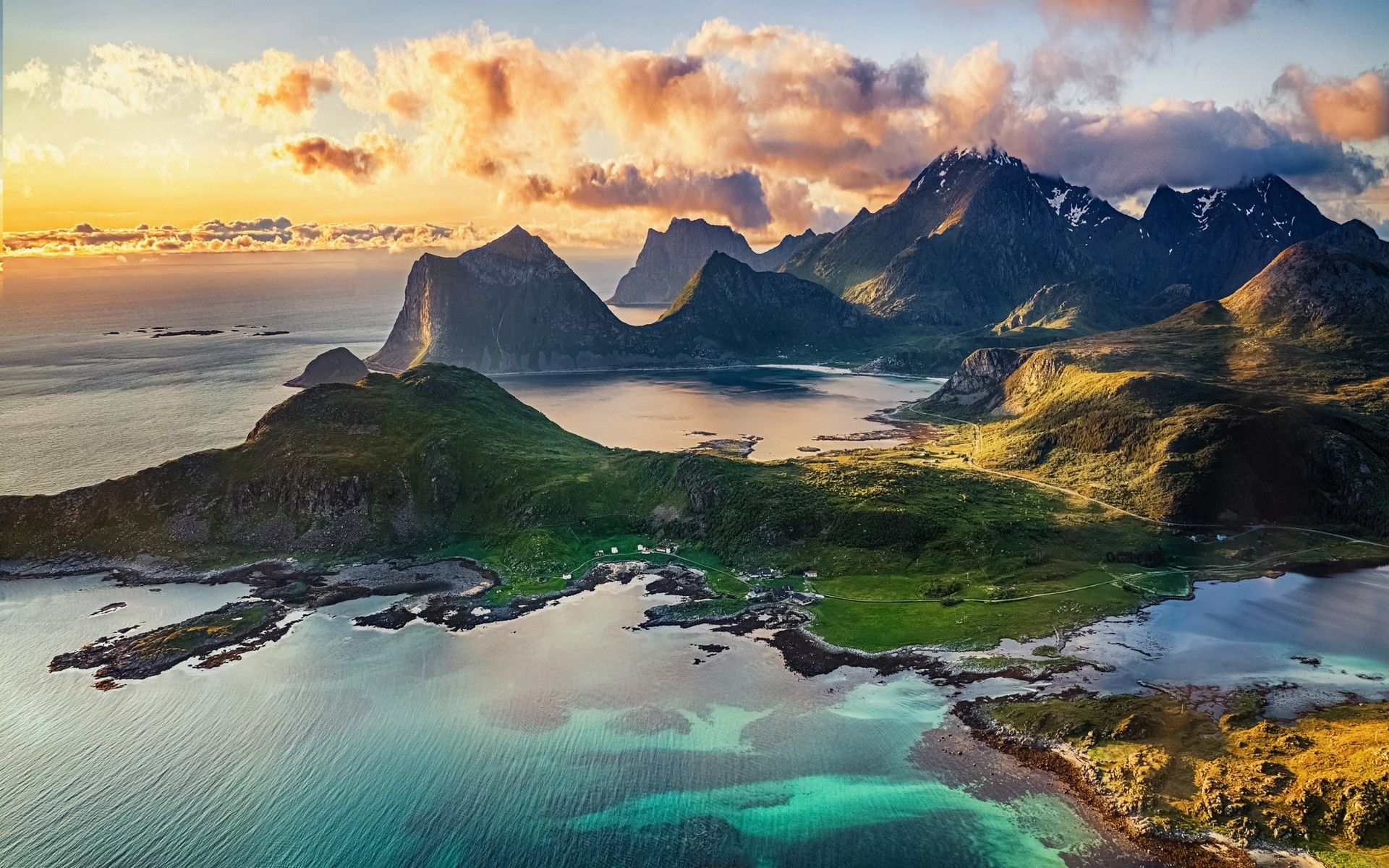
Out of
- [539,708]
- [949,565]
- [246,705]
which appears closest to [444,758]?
[539,708]

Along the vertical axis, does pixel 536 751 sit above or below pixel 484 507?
below

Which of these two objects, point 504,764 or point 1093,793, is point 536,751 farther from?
point 1093,793

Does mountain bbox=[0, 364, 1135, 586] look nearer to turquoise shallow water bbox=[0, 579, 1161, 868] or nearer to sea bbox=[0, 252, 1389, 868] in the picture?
sea bbox=[0, 252, 1389, 868]

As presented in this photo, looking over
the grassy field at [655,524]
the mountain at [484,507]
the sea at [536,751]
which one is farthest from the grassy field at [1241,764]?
the mountain at [484,507]

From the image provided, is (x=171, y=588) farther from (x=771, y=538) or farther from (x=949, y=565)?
(x=949, y=565)

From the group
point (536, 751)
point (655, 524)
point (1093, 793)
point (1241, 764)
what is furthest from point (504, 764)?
point (1241, 764)

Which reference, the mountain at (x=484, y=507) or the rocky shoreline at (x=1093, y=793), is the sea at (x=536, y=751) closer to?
the rocky shoreline at (x=1093, y=793)

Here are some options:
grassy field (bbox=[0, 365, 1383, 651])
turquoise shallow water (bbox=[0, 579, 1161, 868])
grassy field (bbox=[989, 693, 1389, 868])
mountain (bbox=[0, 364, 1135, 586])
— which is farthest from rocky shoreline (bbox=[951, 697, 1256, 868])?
mountain (bbox=[0, 364, 1135, 586])

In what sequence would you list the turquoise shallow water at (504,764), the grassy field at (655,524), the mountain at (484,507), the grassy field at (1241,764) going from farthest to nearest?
the mountain at (484,507) < the grassy field at (655,524) < the turquoise shallow water at (504,764) < the grassy field at (1241,764)
